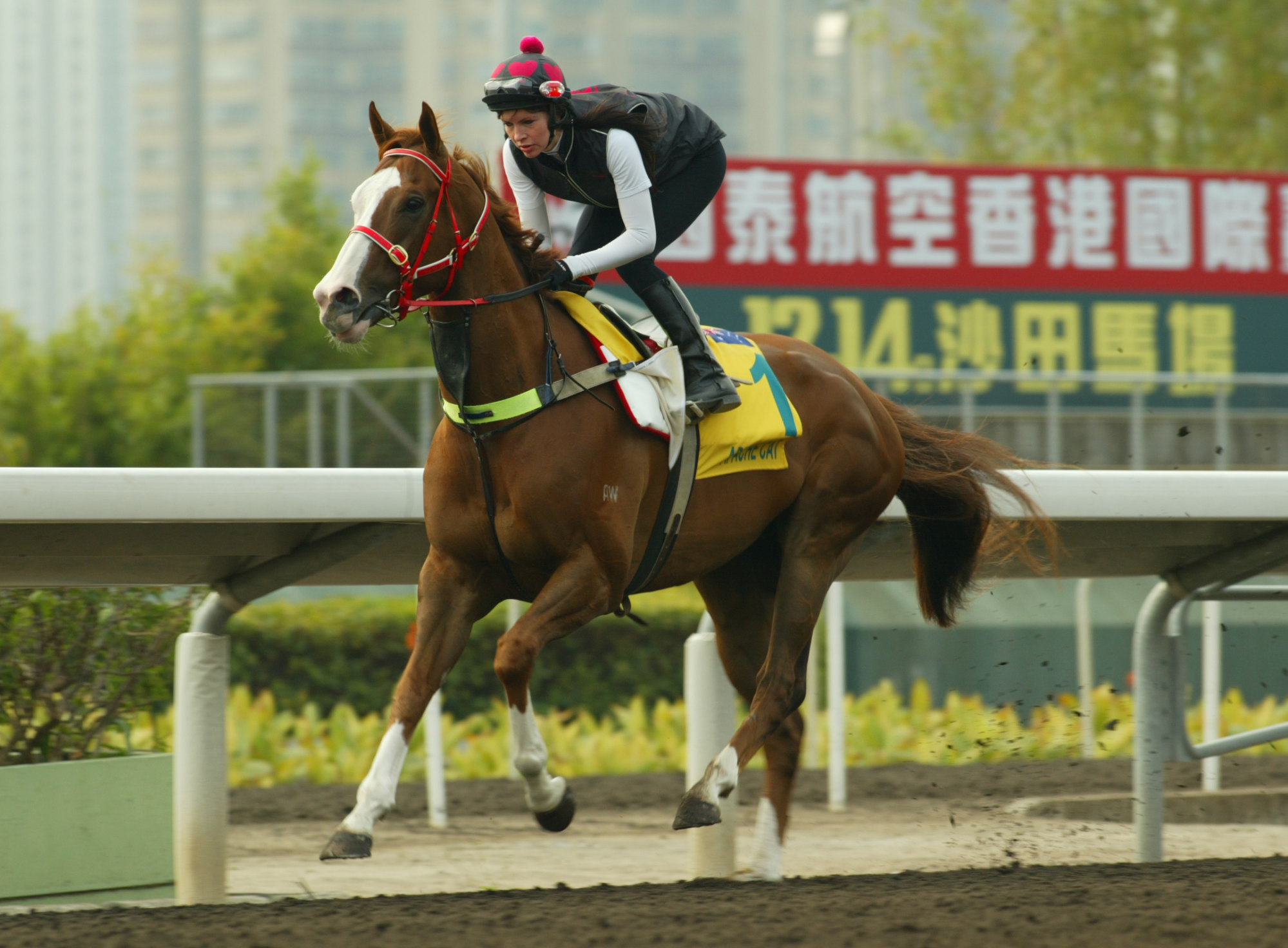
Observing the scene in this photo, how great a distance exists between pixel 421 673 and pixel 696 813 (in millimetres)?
724

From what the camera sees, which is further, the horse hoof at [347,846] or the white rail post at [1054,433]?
the white rail post at [1054,433]

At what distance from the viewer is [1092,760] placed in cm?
762

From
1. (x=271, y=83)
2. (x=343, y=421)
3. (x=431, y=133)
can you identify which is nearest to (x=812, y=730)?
(x=343, y=421)

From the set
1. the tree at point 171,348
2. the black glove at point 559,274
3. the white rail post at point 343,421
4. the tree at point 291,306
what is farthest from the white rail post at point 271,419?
the black glove at point 559,274

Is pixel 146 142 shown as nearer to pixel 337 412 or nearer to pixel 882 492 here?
pixel 337 412

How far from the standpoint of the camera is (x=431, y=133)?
3539 millimetres

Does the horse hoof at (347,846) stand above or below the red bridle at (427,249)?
below

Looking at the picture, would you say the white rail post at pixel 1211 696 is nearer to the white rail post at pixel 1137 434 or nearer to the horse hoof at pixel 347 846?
the white rail post at pixel 1137 434

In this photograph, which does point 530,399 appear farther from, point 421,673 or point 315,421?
point 315,421

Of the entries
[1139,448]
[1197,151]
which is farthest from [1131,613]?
[1197,151]

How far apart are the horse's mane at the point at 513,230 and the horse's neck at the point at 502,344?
0.06 meters

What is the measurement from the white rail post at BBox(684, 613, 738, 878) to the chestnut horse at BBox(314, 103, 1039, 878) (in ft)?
0.55

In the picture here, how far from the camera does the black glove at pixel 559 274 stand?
12.4 feet

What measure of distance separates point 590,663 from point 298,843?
122 inches
